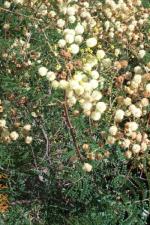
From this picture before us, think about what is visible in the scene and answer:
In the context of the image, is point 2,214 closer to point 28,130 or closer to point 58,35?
point 28,130

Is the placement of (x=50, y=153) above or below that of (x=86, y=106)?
above

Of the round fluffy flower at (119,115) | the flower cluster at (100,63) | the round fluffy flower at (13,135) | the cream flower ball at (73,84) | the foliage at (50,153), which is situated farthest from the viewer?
the round fluffy flower at (13,135)

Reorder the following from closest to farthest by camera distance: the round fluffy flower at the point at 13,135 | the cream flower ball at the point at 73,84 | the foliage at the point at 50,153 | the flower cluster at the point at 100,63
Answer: the cream flower ball at the point at 73,84
the flower cluster at the point at 100,63
the foliage at the point at 50,153
the round fluffy flower at the point at 13,135

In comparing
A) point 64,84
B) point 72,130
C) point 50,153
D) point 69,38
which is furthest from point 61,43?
point 50,153

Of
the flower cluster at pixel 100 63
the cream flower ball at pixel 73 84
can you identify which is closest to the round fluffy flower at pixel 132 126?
the flower cluster at pixel 100 63

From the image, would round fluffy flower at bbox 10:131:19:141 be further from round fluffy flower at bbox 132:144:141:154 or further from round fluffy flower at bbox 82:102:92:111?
round fluffy flower at bbox 132:144:141:154

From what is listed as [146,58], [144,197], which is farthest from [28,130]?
[146,58]

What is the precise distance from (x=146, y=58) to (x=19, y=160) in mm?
1098

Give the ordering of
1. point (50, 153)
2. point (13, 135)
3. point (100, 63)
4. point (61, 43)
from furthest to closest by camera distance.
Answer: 1. point (50, 153)
2. point (100, 63)
3. point (13, 135)
4. point (61, 43)

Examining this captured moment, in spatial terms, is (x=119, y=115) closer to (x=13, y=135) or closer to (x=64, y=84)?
(x=64, y=84)

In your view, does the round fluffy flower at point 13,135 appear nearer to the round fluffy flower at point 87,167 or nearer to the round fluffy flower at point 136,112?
the round fluffy flower at point 87,167

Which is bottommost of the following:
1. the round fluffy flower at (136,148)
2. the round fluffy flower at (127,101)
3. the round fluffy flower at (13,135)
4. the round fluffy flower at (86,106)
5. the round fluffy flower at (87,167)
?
the round fluffy flower at (87,167)

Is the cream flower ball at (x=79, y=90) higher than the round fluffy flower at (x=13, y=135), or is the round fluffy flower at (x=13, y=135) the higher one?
the round fluffy flower at (x=13, y=135)

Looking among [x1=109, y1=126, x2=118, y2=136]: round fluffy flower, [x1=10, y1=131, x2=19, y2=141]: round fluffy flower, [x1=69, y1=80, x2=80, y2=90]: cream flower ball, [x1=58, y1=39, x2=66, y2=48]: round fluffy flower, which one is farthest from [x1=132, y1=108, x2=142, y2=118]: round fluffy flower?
[x1=10, y1=131, x2=19, y2=141]: round fluffy flower
